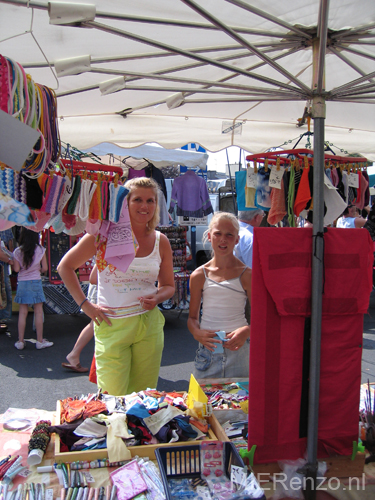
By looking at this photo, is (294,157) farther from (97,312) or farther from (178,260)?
(178,260)

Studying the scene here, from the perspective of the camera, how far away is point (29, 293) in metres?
5.30

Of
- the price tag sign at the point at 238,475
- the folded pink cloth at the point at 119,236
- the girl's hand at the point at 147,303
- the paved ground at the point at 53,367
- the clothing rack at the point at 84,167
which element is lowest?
the paved ground at the point at 53,367

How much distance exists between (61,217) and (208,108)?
2083mm

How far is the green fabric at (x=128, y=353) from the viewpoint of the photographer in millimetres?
2152

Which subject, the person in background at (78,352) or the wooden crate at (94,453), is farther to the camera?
the person in background at (78,352)

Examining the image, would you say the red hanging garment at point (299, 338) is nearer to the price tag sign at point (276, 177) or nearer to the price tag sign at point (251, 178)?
the price tag sign at point (276, 177)

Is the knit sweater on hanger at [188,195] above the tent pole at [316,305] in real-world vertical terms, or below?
above

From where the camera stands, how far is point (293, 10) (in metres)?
1.96

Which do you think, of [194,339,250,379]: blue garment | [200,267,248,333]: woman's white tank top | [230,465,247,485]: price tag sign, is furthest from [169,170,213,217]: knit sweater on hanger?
[230,465,247,485]: price tag sign

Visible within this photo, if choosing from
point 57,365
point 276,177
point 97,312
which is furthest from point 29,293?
point 276,177

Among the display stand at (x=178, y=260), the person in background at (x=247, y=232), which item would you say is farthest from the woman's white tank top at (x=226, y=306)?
the display stand at (x=178, y=260)

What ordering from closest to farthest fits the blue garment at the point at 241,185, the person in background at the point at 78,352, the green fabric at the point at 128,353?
the green fabric at the point at 128,353 < the blue garment at the point at 241,185 < the person in background at the point at 78,352

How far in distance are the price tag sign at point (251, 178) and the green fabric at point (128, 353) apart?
952mm

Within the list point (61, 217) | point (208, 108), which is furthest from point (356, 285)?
point (208, 108)
